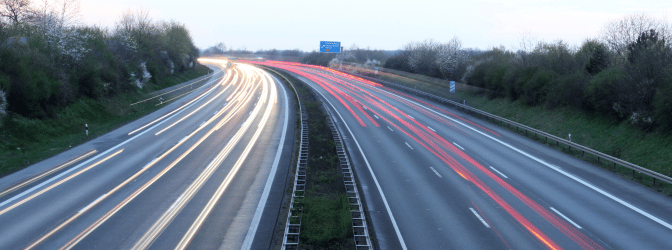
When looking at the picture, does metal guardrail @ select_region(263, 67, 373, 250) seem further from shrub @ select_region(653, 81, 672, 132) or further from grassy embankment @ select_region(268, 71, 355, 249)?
shrub @ select_region(653, 81, 672, 132)

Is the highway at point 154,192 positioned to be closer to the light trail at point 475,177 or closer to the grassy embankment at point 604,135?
the light trail at point 475,177

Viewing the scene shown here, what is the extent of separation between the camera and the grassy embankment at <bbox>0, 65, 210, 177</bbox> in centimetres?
2114

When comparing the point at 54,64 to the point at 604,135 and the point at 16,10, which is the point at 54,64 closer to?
the point at 16,10

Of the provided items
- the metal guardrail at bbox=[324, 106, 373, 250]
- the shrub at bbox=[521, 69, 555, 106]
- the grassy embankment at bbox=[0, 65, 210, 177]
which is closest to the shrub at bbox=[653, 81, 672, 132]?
the shrub at bbox=[521, 69, 555, 106]

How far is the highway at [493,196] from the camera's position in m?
12.2

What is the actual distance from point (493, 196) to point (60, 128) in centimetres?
2602

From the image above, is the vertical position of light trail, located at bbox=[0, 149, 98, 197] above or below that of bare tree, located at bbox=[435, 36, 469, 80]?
below

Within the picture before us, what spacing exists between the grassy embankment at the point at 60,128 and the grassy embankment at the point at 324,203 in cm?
1316

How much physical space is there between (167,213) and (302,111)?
2471 centimetres

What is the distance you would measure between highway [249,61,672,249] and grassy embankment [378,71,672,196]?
204 cm

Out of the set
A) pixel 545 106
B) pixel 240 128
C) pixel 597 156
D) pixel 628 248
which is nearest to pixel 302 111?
pixel 240 128

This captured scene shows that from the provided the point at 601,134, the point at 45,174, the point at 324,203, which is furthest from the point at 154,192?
the point at 601,134

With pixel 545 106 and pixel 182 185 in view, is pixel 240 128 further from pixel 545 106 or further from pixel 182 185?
pixel 545 106

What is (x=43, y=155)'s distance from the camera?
840 inches
